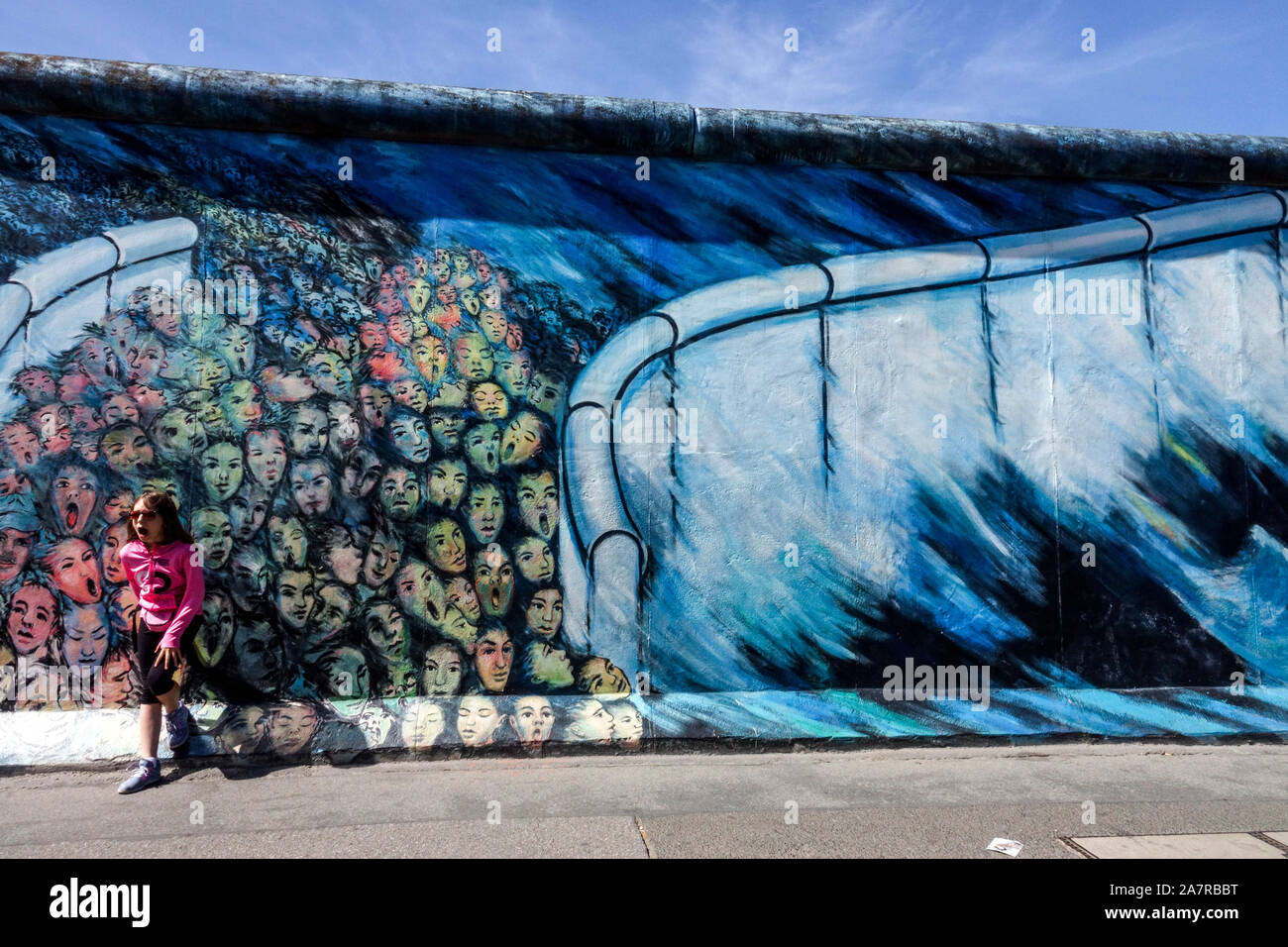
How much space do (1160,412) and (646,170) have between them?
3698 millimetres

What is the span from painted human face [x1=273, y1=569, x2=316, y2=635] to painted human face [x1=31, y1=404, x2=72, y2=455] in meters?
1.41

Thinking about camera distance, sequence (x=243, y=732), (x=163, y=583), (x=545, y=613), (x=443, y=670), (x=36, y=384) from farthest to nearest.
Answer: (x=545, y=613) < (x=443, y=670) < (x=36, y=384) < (x=243, y=732) < (x=163, y=583)

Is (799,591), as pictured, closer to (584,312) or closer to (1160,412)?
(584,312)

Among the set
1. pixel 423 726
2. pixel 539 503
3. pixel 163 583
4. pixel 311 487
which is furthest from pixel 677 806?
pixel 163 583

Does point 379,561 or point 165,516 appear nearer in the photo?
point 165,516

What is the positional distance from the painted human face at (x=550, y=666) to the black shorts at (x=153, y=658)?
1.81 meters

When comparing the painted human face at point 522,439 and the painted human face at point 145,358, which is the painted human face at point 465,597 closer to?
the painted human face at point 522,439

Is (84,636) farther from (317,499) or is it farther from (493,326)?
(493,326)

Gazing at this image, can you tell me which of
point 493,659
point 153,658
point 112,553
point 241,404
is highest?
point 241,404

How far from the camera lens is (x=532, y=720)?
194 inches

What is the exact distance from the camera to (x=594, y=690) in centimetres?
507

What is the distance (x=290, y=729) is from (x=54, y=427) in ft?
7.05

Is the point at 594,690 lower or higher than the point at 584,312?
lower

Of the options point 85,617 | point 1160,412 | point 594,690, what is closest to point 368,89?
point 85,617
